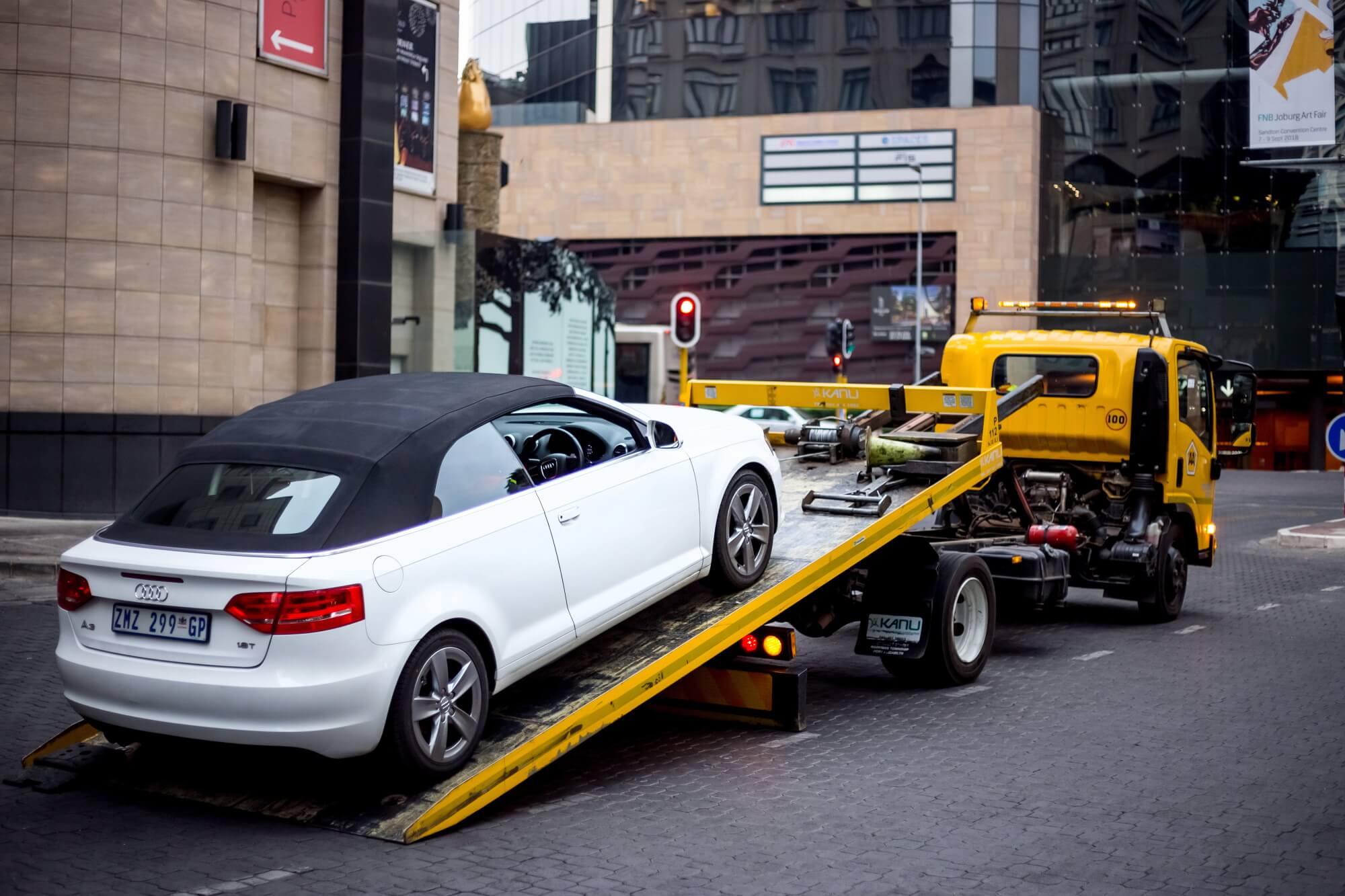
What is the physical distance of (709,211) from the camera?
5728cm

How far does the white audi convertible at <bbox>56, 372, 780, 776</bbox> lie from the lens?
5.35 m

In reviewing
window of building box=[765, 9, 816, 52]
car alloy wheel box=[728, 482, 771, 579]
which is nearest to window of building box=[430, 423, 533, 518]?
car alloy wheel box=[728, 482, 771, 579]

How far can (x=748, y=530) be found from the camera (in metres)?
7.69

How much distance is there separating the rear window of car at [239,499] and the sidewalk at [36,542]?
6935 millimetres

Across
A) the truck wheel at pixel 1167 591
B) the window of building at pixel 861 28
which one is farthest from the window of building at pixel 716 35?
the truck wheel at pixel 1167 591

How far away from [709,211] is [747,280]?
3.23 m

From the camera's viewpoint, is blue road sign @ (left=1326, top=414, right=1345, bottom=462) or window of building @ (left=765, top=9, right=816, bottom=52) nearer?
blue road sign @ (left=1326, top=414, right=1345, bottom=462)

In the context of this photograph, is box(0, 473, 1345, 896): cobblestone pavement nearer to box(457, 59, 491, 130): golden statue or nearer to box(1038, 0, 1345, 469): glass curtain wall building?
box(457, 59, 491, 130): golden statue

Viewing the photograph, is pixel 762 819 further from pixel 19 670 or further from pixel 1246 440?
pixel 1246 440

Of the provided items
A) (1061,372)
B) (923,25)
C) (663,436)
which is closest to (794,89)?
(923,25)

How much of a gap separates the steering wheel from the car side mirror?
1.45ft

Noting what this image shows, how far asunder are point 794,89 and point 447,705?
52.6 metres

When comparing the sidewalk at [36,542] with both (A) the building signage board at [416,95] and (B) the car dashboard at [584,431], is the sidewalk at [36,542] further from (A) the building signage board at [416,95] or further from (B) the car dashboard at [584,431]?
(A) the building signage board at [416,95]

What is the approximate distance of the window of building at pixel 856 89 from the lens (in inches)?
2156
